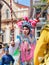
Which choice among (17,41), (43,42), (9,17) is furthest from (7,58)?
(43,42)

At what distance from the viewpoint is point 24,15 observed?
5.30 ft

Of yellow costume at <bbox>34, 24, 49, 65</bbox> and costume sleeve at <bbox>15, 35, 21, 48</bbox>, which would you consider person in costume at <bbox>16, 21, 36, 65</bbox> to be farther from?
yellow costume at <bbox>34, 24, 49, 65</bbox>

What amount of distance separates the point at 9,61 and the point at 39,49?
0.49 meters

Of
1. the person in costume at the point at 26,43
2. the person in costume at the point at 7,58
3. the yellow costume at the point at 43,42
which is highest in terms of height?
the yellow costume at the point at 43,42

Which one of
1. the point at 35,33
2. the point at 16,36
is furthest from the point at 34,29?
the point at 16,36

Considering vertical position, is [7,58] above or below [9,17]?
below

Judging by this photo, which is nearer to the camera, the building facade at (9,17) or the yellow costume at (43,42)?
the yellow costume at (43,42)

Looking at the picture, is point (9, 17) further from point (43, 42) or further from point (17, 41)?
point (43, 42)

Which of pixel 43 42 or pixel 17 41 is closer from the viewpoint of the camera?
pixel 43 42

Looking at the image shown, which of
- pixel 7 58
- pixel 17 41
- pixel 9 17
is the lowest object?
pixel 7 58

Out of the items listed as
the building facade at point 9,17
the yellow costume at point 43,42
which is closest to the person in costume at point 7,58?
the building facade at point 9,17

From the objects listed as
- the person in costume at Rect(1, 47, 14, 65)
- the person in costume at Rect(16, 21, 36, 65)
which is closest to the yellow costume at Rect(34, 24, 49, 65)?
the person in costume at Rect(16, 21, 36, 65)

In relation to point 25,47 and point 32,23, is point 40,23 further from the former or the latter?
point 25,47

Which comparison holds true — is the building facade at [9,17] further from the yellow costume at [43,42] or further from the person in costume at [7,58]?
the yellow costume at [43,42]
